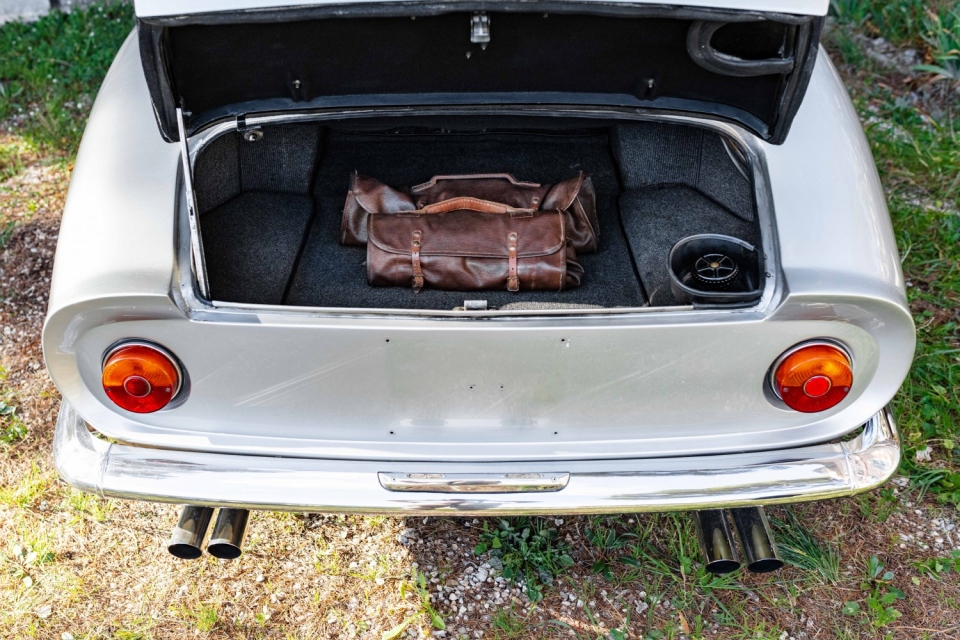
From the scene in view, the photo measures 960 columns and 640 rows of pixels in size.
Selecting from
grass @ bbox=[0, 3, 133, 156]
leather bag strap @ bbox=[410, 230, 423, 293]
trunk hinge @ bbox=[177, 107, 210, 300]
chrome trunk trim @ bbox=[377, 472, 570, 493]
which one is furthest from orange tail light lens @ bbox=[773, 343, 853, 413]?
grass @ bbox=[0, 3, 133, 156]

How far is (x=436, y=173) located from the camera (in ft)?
9.24

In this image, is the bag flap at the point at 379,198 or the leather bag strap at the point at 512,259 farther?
the bag flap at the point at 379,198

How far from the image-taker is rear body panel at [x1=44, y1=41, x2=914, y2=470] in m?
1.57

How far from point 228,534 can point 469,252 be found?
943 millimetres

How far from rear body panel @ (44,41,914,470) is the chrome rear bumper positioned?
0.10ft

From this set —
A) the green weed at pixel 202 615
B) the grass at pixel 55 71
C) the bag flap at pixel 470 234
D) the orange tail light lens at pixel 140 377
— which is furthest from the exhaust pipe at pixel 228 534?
the grass at pixel 55 71

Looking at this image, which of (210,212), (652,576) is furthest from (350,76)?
(652,576)

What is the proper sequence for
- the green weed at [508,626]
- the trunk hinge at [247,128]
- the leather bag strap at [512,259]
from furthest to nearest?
the leather bag strap at [512,259] → the green weed at [508,626] → the trunk hinge at [247,128]

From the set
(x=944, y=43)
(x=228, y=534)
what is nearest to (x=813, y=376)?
(x=228, y=534)

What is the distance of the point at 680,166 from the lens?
2645 mm

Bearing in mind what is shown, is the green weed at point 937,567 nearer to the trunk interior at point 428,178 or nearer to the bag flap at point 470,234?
the trunk interior at point 428,178

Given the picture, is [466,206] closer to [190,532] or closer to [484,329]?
[484,329]

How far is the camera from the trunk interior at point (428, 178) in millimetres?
2244

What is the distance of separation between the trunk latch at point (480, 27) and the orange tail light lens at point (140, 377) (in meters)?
0.90
